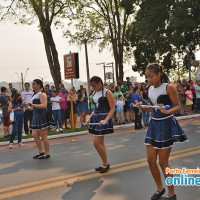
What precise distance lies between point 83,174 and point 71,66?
303 inches

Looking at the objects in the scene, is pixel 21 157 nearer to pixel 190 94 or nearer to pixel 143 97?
pixel 143 97

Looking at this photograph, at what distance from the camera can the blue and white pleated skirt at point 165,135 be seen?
14.0ft

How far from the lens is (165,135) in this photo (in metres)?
4.28

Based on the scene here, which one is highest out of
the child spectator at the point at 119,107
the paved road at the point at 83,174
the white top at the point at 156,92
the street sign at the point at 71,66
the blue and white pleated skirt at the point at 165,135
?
the street sign at the point at 71,66

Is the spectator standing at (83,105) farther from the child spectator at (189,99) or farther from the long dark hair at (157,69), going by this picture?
the long dark hair at (157,69)

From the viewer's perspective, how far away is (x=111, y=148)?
Answer: 8562 mm

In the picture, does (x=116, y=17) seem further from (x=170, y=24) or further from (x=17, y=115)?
(x=17, y=115)

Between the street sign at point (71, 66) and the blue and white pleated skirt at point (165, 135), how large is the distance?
29.2 feet

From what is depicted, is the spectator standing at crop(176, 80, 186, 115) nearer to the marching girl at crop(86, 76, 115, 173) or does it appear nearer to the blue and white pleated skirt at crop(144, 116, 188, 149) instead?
the marching girl at crop(86, 76, 115, 173)

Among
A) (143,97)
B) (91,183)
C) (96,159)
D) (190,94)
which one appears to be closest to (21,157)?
(96,159)

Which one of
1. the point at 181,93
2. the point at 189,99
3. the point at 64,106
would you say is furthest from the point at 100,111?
the point at 189,99

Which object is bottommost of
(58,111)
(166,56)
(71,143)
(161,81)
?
(71,143)

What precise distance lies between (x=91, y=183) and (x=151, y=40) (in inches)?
846

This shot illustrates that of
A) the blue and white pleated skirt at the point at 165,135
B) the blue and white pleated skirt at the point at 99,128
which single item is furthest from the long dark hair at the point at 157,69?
the blue and white pleated skirt at the point at 99,128
